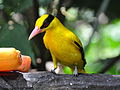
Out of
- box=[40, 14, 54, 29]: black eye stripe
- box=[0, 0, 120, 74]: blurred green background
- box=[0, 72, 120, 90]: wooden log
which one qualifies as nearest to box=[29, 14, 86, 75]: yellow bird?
box=[40, 14, 54, 29]: black eye stripe

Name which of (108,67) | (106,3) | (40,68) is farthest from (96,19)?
(40,68)

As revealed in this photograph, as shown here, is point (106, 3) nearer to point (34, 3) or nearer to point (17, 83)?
point (34, 3)

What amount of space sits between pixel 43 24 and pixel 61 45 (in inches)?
7.7

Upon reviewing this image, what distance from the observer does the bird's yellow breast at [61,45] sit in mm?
2506

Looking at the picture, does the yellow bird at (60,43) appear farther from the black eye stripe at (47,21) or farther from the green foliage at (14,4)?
the green foliage at (14,4)

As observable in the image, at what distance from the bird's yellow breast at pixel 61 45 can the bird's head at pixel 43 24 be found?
0.19 feet

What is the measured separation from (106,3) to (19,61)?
170 centimetres

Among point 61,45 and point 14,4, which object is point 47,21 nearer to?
point 61,45

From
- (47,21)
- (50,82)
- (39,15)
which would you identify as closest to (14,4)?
(39,15)

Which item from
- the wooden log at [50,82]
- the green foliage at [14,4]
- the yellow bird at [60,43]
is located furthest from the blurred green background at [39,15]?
the wooden log at [50,82]

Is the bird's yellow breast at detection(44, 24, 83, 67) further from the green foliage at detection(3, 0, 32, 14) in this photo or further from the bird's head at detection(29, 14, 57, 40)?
the green foliage at detection(3, 0, 32, 14)

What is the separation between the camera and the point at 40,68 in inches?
129

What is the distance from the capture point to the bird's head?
238 centimetres

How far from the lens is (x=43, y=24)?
2422 millimetres
